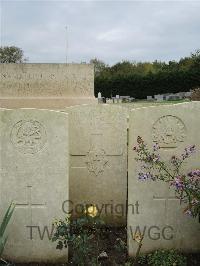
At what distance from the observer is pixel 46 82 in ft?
27.9

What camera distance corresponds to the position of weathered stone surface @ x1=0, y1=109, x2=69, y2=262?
380 cm

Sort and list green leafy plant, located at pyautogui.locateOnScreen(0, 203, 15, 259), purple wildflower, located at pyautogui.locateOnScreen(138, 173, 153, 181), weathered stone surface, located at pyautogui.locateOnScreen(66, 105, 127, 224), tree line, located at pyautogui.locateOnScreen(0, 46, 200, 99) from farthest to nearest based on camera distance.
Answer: tree line, located at pyautogui.locateOnScreen(0, 46, 200, 99) < weathered stone surface, located at pyautogui.locateOnScreen(66, 105, 127, 224) < purple wildflower, located at pyautogui.locateOnScreen(138, 173, 153, 181) < green leafy plant, located at pyautogui.locateOnScreen(0, 203, 15, 259)

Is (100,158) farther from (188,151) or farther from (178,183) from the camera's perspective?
(178,183)

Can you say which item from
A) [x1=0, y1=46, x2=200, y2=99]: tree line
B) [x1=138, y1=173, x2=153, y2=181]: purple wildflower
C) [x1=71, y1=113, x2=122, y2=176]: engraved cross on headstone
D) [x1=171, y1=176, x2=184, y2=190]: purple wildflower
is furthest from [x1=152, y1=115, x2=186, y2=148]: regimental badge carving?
[x1=0, y1=46, x2=200, y2=99]: tree line

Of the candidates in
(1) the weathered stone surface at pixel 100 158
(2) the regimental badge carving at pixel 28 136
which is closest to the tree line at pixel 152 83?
(1) the weathered stone surface at pixel 100 158

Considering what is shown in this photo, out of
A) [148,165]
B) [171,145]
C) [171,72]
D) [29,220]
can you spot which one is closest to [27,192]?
[29,220]

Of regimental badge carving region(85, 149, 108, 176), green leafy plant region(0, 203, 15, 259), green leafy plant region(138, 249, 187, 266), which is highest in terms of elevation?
regimental badge carving region(85, 149, 108, 176)

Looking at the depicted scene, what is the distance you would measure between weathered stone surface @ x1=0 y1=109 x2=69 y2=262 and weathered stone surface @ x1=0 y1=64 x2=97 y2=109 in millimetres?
4626

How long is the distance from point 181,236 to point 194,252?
20 centimetres

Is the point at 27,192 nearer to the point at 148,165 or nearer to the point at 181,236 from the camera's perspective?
the point at 148,165

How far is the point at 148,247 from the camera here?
156 inches

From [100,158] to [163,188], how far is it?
1.17 meters

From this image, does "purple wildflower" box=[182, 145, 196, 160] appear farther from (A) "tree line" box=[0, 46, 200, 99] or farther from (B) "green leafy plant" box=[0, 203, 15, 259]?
(A) "tree line" box=[0, 46, 200, 99]

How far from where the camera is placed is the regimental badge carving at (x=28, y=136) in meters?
3.81
